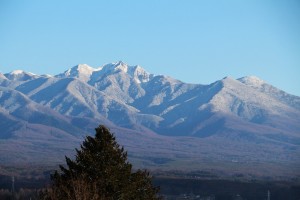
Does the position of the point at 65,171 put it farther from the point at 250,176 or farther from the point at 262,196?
the point at 250,176

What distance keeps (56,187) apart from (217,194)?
108 meters

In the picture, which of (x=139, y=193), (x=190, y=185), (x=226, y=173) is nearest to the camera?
(x=139, y=193)

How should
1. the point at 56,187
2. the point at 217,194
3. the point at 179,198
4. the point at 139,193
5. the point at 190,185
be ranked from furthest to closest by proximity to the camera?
the point at 190,185, the point at 217,194, the point at 179,198, the point at 139,193, the point at 56,187

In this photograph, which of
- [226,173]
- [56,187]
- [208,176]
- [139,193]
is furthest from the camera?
[226,173]

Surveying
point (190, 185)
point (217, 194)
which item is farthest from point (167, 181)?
point (217, 194)

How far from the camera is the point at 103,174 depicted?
1113 inches

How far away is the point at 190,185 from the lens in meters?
143

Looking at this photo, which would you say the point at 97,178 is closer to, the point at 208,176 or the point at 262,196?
the point at 262,196

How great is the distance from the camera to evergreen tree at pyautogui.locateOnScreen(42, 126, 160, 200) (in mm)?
27781

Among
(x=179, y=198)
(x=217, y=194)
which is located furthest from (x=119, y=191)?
(x=217, y=194)

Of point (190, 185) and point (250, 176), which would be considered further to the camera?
point (250, 176)

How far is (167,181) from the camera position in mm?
144625

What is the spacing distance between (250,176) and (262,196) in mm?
53008

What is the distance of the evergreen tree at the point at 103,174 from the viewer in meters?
27.8
